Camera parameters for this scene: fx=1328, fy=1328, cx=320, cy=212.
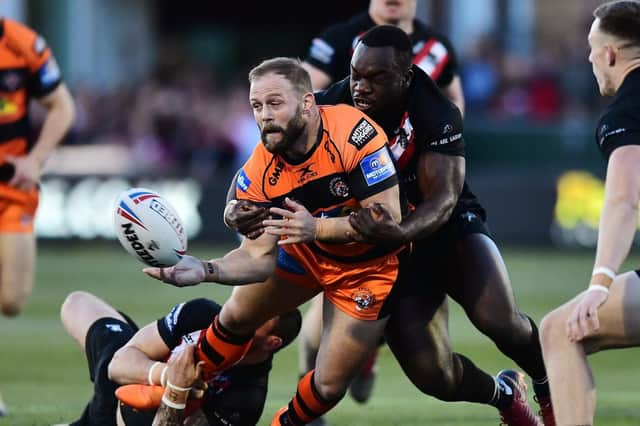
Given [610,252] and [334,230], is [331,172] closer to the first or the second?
[334,230]

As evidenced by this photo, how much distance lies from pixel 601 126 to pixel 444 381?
1821 mm

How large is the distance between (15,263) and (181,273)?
3366mm

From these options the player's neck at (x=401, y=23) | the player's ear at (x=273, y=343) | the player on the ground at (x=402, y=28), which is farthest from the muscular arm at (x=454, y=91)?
the player's ear at (x=273, y=343)

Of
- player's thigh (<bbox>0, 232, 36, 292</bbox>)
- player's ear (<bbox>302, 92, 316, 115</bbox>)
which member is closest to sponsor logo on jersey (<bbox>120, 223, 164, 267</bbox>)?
player's ear (<bbox>302, 92, 316, 115</bbox>)

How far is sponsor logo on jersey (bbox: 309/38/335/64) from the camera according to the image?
335 inches

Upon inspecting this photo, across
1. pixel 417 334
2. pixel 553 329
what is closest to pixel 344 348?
pixel 417 334

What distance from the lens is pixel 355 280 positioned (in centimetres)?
655

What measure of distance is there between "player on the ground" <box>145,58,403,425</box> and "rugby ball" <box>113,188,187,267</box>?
0.08 meters

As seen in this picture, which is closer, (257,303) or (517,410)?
(257,303)

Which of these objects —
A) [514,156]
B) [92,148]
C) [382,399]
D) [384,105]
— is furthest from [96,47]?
[384,105]

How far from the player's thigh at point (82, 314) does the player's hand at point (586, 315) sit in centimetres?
269

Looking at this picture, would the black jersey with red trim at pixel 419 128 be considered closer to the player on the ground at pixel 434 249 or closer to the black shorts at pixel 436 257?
the player on the ground at pixel 434 249

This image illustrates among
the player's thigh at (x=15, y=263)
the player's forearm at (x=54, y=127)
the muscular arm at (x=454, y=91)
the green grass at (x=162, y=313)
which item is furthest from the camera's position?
the player's forearm at (x=54, y=127)

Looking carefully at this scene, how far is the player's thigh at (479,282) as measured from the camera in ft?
22.5
